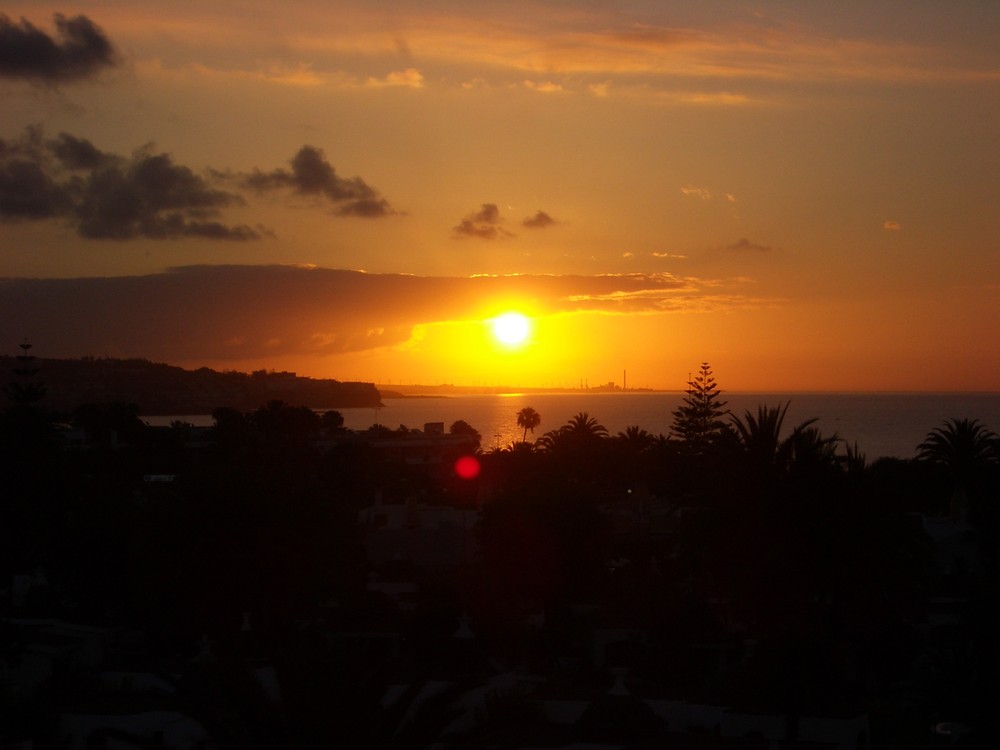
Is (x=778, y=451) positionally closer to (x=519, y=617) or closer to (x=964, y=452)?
(x=519, y=617)

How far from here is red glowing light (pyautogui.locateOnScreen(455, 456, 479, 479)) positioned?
229 ft

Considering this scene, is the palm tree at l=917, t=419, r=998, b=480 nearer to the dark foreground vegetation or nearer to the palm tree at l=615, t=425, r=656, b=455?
the dark foreground vegetation

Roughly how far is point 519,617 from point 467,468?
48.8 meters

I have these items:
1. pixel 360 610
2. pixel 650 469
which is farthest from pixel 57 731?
pixel 650 469

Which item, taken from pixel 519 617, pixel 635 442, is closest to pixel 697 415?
pixel 635 442

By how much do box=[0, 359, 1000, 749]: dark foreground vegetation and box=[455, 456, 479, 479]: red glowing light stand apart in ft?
105

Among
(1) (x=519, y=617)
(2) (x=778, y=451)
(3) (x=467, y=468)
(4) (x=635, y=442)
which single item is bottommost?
(1) (x=519, y=617)

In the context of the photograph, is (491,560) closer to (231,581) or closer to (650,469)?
(231,581)

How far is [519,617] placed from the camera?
24672 millimetres

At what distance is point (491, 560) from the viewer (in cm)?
2838

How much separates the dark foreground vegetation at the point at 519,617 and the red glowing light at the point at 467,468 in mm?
32112

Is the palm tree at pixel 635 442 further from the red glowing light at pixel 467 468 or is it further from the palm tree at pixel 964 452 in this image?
the palm tree at pixel 964 452

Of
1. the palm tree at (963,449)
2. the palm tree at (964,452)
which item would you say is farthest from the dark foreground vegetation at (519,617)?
the palm tree at (963,449)

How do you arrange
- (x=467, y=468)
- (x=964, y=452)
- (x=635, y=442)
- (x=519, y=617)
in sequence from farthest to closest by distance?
(x=467, y=468) < (x=635, y=442) < (x=964, y=452) < (x=519, y=617)
